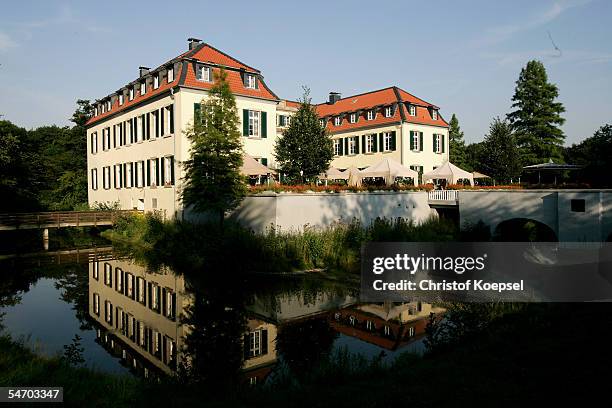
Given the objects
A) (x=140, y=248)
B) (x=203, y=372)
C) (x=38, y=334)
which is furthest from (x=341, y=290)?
(x=140, y=248)

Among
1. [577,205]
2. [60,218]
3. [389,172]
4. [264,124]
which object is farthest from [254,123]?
[577,205]

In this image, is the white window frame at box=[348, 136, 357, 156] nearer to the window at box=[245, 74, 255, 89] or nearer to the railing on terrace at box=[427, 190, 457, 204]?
the railing on terrace at box=[427, 190, 457, 204]

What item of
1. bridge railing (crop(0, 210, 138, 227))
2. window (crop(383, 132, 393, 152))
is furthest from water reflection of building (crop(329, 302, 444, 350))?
window (crop(383, 132, 393, 152))

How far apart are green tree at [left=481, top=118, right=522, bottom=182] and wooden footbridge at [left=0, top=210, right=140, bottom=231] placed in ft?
85.4

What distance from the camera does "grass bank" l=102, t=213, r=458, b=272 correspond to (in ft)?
60.8

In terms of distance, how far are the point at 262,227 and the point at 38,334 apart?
10.6 meters

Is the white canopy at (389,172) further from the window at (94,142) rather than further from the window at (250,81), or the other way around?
the window at (94,142)

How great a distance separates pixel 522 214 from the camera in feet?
70.9

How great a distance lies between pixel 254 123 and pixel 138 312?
16133 mm

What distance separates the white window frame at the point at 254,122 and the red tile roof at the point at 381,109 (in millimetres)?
6645

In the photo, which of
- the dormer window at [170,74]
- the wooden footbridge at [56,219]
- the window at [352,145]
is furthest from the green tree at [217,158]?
the window at [352,145]

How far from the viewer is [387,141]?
116 ft

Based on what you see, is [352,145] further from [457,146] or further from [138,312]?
[138,312]

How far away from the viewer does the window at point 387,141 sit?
35.0 meters
